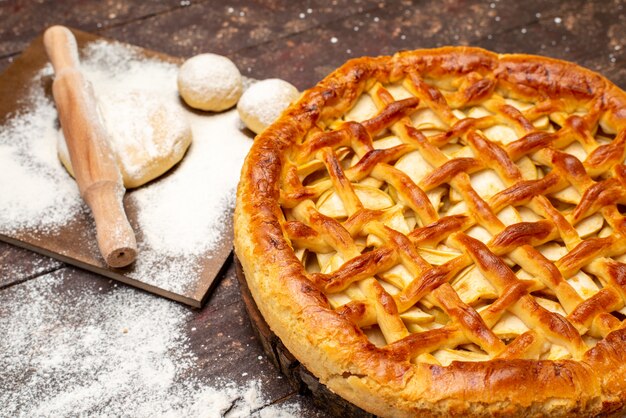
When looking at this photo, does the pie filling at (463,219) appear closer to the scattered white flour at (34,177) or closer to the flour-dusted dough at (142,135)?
the flour-dusted dough at (142,135)

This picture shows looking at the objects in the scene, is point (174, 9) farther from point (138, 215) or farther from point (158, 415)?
point (158, 415)

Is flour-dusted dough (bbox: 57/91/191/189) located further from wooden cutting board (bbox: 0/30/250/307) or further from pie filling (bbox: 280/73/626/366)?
pie filling (bbox: 280/73/626/366)

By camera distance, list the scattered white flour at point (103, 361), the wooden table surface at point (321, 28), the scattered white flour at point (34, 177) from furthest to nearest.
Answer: the wooden table surface at point (321, 28) < the scattered white flour at point (34, 177) < the scattered white flour at point (103, 361)

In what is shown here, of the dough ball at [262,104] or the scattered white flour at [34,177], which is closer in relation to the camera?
the scattered white flour at [34,177]

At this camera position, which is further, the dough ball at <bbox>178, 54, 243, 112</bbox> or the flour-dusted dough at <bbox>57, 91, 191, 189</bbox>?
the dough ball at <bbox>178, 54, 243, 112</bbox>

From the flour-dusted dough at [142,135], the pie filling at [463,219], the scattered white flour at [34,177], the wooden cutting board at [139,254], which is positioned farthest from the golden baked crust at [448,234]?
Answer: the scattered white flour at [34,177]

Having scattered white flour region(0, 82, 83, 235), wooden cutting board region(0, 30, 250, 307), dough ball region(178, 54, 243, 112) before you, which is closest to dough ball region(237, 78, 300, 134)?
dough ball region(178, 54, 243, 112)

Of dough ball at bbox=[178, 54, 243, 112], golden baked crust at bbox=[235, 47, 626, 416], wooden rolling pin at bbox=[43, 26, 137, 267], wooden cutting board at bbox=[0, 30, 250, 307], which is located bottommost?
wooden cutting board at bbox=[0, 30, 250, 307]

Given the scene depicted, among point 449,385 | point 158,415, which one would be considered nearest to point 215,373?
point 158,415
